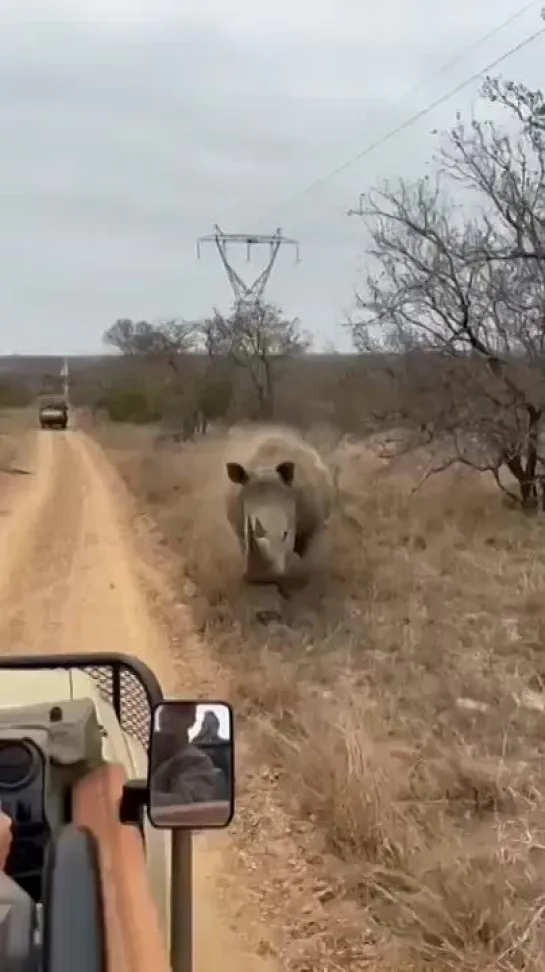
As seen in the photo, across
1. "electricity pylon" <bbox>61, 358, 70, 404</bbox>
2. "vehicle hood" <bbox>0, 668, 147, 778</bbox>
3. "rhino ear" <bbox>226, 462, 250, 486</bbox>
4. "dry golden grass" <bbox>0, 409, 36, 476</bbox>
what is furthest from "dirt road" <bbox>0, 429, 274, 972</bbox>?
"electricity pylon" <bbox>61, 358, 70, 404</bbox>

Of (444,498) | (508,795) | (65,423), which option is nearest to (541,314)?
(444,498)

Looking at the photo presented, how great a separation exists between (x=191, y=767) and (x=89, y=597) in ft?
33.6

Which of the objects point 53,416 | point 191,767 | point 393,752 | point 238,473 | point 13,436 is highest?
point 53,416

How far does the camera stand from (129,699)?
383cm

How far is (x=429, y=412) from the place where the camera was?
18078 mm

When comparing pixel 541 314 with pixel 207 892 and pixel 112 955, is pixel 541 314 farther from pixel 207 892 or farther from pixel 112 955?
pixel 112 955

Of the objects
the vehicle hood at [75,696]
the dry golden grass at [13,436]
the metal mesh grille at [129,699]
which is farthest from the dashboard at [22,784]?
the dry golden grass at [13,436]

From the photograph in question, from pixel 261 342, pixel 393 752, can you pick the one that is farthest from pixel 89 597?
pixel 261 342

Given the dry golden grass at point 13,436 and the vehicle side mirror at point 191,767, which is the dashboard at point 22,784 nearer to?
the vehicle side mirror at point 191,767

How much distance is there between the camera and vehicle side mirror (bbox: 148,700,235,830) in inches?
100

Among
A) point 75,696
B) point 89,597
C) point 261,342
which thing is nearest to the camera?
point 75,696

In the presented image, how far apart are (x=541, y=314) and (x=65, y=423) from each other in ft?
138

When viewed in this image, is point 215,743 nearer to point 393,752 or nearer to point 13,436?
point 393,752

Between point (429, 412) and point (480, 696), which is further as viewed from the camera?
point (429, 412)
